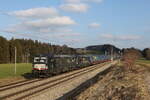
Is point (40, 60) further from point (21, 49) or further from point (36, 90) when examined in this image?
point (21, 49)

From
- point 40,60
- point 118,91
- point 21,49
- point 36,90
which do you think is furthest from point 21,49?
point 118,91

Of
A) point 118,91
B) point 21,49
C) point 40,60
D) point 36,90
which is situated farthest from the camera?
point 21,49

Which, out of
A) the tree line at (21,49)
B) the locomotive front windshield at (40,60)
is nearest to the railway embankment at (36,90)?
the locomotive front windshield at (40,60)

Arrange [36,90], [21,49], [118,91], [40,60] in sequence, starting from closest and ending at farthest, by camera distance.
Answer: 1. [118,91]
2. [36,90]
3. [40,60]
4. [21,49]

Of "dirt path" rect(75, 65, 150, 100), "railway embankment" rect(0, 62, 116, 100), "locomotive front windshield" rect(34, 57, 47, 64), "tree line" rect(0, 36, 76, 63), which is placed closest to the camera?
"dirt path" rect(75, 65, 150, 100)

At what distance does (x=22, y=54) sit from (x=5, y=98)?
10295 cm

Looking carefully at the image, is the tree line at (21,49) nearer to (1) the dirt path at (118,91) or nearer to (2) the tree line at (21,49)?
(2) the tree line at (21,49)

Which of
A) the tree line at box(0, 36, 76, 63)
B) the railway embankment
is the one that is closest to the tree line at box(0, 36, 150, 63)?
the tree line at box(0, 36, 76, 63)

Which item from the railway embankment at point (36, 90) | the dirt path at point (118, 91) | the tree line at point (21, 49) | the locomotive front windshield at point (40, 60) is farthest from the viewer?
the tree line at point (21, 49)

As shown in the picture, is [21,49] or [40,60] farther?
[21,49]

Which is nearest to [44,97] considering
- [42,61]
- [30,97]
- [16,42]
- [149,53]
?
[30,97]

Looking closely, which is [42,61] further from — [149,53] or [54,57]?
[149,53]


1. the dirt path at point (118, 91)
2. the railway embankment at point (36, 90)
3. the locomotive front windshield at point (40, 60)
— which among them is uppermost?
the locomotive front windshield at point (40, 60)

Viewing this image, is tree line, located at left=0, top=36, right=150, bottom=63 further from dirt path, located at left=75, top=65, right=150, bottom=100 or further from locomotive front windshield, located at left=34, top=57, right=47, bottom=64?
dirt path, located at left=75, top=65, right=150, bottom=100
